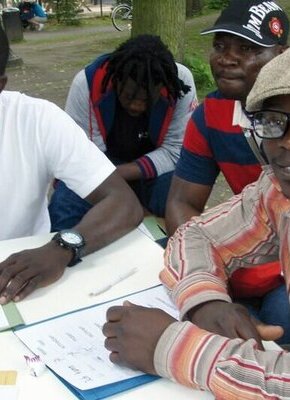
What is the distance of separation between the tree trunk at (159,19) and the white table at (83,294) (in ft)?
14.6

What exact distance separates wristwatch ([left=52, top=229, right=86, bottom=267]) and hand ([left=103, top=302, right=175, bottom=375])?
449 mm

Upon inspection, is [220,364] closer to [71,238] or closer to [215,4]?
[71,238]

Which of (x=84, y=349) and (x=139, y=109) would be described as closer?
(x=84, y=349)

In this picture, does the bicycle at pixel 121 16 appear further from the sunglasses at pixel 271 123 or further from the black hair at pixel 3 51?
the sunglasses at pixel 271 123

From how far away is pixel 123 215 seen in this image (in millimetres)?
2287

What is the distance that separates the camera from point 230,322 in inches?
62.2

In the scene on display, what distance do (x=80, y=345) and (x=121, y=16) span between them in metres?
17.1

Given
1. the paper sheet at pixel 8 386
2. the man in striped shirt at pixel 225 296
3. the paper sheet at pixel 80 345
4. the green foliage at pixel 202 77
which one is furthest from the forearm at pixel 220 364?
the green foliage at pixel 202 77

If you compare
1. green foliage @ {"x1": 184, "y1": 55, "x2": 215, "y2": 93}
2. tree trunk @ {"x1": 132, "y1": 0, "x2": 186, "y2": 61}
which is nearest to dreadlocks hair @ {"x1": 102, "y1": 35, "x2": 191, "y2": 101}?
tree trunk @ {"x1": 132, "y1": 0, "x2": 186, "y2": 61}

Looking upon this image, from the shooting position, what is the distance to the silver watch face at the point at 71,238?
79.8 inches

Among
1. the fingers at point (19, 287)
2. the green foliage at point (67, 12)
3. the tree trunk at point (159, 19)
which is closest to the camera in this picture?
the fingers at point (19, 287)

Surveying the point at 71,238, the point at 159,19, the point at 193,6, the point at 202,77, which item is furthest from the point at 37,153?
the point at 193,6

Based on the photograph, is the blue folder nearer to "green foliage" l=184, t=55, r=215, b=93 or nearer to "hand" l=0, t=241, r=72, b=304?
"hand" l=0, t=241, r=72, b=304

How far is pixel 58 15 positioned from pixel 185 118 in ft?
56.4
